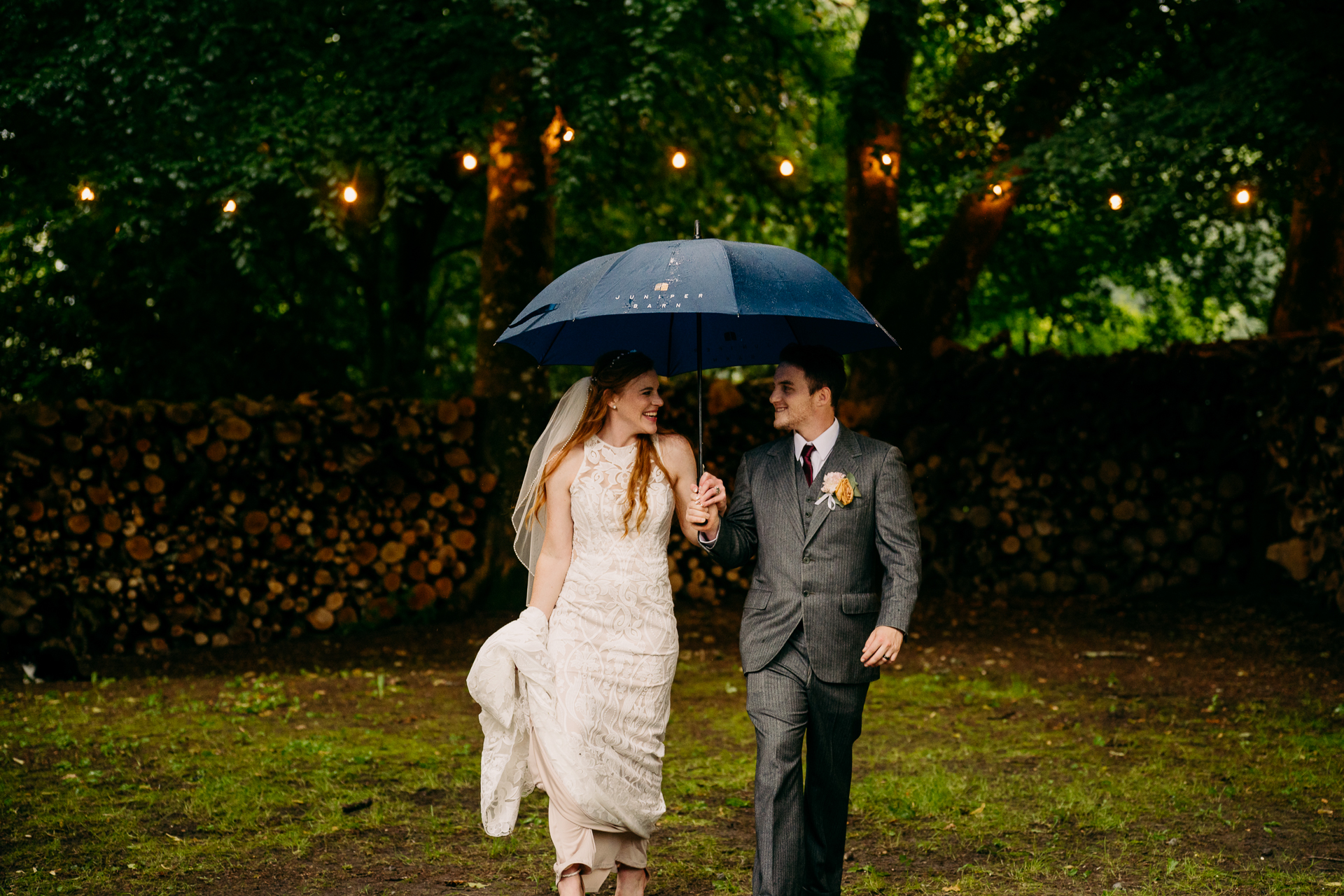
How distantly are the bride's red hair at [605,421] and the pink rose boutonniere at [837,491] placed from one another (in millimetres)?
594

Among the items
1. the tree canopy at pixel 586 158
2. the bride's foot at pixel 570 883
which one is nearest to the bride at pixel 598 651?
the bride's foot at pixel 570 883

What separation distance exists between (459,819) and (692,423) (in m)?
6.30

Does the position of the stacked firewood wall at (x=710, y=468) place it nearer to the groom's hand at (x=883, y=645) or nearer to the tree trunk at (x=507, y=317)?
the tree trunk at (x=507, y=317)

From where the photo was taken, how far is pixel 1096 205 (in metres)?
9.16

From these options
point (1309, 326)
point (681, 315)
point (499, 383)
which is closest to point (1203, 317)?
point (1309, 326)

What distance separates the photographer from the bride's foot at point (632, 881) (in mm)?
3881

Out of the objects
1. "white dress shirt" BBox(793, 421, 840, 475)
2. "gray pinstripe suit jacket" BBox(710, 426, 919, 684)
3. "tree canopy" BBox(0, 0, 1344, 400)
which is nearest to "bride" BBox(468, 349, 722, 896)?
"gray pinstripe suit jacket" BBox(710, 426, 919, 684)

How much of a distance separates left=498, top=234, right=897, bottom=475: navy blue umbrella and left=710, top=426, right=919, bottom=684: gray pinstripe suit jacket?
0.48m

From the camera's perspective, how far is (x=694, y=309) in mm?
3344

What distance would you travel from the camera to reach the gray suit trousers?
11.9ft

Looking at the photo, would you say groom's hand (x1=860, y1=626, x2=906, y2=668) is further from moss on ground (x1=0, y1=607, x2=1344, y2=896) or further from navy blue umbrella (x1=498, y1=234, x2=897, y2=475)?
moss on ground (x1=0, y1=607, x2=1344, y2=896)

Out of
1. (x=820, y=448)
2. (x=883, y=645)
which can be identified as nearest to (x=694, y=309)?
(x=820, y=448)

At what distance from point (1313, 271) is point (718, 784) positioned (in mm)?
7589

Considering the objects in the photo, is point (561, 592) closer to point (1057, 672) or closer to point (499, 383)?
point (1057, 672)
